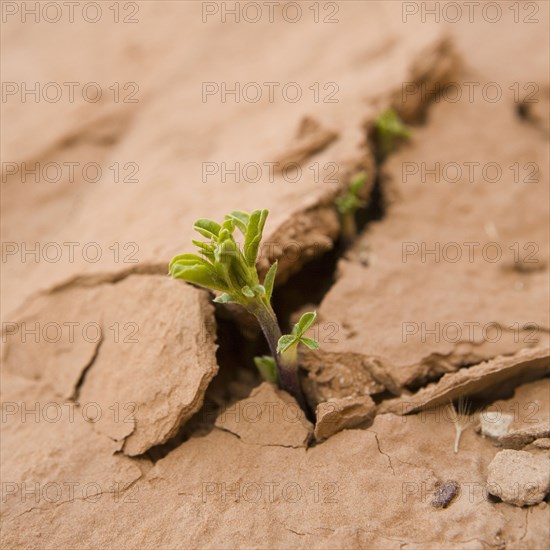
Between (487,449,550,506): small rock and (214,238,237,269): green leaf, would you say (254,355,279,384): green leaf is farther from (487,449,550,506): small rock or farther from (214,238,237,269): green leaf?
(487,449,550,506): small rock

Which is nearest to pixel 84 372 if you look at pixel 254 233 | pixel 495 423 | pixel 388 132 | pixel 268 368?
pixel 268 368

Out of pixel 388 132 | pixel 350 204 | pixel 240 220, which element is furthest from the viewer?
pixel 388 132

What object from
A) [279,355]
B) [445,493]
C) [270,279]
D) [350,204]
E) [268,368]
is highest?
[270,279]

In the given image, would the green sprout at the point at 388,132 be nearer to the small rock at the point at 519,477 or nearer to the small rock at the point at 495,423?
the small rock at the point at 495,423

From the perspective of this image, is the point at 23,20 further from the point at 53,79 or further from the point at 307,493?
the point at 307,493

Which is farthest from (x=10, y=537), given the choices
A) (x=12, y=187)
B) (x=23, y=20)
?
(x=23, y=20)

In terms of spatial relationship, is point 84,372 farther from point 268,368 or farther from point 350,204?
point 350,204

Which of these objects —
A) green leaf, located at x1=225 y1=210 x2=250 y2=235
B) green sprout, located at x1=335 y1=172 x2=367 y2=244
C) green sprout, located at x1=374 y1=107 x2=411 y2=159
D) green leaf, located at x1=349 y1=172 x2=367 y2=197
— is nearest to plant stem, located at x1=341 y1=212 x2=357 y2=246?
green sprout, located at x1=335 y1=172 x2=367 y2=244
